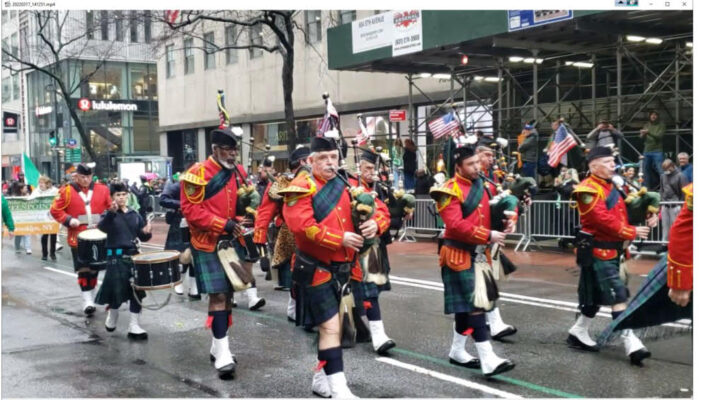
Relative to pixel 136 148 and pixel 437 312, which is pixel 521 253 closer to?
pixel 437 312

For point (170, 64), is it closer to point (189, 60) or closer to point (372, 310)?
point (189, 60)

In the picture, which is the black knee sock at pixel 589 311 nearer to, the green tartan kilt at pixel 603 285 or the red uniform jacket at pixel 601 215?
the green tartan kilt at pixel 603 285

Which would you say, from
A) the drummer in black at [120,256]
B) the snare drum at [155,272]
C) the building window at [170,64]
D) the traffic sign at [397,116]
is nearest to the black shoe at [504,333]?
the snare drum at [155,272]

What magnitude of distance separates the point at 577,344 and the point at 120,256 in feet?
15.7

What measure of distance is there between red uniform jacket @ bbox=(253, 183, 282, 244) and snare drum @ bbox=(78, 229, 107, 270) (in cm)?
166

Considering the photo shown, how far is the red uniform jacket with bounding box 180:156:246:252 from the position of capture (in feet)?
21.6

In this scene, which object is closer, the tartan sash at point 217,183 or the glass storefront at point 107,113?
the tartan sash at point 217,183

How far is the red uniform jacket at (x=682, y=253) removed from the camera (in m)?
4.40

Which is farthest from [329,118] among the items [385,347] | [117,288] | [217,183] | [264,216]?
[117,288]

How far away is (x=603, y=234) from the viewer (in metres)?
6.74

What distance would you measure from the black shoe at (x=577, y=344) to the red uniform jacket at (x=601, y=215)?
837 millimetres

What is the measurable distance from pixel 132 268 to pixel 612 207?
489cm

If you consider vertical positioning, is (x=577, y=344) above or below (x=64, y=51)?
below
